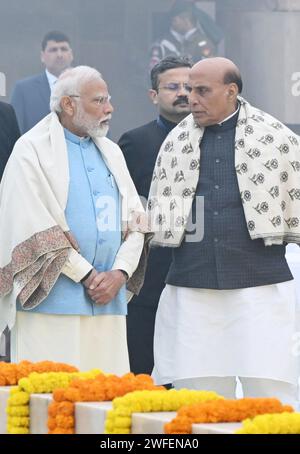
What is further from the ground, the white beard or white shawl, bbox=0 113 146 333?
the white beard

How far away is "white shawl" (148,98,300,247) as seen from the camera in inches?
267

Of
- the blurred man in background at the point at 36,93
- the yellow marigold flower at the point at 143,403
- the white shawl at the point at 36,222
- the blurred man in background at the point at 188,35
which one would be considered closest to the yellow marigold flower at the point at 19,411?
the yellow marigold flower at the point at 143,403

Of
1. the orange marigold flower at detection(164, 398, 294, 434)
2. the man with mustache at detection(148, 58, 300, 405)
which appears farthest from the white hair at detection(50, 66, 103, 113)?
the orange marigold flower at detection(164, 398, 294, 434)

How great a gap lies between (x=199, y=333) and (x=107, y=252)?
592 millimetres

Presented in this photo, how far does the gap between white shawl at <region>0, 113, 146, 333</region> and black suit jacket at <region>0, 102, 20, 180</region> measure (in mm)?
603

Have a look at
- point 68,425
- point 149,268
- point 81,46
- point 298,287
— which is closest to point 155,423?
point 68,425

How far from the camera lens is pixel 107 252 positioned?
679 centimetres

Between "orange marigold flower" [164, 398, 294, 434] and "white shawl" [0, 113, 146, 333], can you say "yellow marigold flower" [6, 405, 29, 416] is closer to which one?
"orange marigold flower" [164, 398, 294, 434]

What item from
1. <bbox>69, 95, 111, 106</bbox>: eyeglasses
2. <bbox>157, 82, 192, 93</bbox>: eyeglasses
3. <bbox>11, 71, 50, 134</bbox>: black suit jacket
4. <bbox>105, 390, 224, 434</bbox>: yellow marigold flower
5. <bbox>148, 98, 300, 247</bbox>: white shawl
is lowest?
<bbox>105, 390, 224, 434</bbox>: yellow marigold flower

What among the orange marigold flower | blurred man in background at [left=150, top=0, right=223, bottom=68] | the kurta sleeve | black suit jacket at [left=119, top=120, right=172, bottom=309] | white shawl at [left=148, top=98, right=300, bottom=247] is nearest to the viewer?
the orange marigold flower

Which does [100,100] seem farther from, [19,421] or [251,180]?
[19,421]

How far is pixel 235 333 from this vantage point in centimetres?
695
